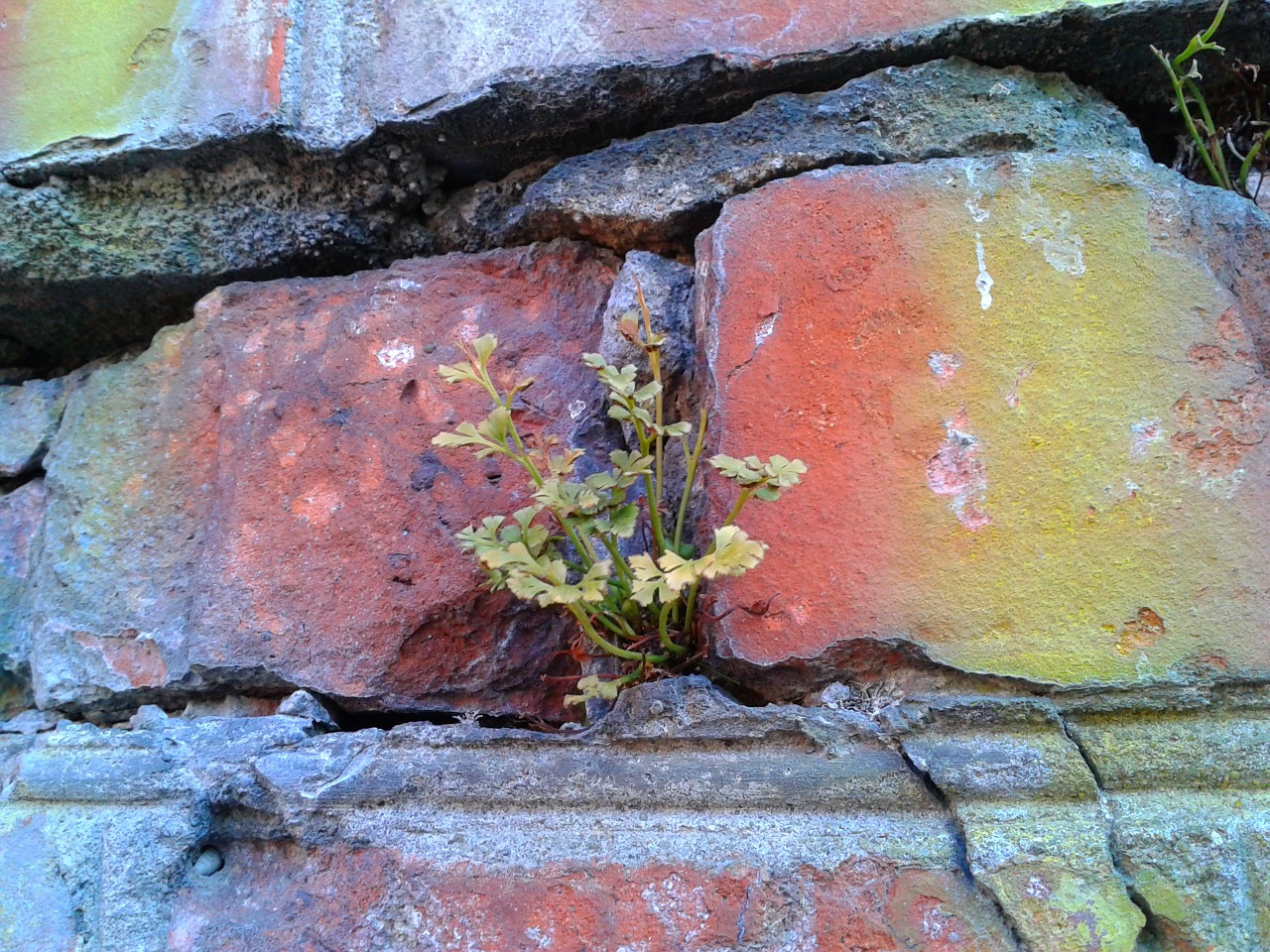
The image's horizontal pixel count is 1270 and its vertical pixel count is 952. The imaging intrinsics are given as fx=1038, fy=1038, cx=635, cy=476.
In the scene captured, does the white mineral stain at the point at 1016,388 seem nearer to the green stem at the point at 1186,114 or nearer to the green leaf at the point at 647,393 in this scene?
the green leaf at the point at 647,393

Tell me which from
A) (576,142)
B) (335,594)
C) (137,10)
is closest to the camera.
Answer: (335,594)

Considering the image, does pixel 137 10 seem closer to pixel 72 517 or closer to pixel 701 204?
pixel 72 517

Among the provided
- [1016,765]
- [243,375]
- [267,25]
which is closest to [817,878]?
[1016,765]

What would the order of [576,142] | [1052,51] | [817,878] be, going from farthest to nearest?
[576,142], [1052,51], [817,878]

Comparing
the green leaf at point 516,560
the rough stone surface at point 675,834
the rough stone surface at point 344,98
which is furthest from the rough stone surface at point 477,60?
the rough stone surface at point 675,834

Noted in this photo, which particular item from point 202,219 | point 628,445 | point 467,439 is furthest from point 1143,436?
point 202,219

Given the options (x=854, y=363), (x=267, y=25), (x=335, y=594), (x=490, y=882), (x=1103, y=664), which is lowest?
(x=490, y=882)

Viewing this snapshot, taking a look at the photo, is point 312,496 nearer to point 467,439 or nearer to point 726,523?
point 467,439

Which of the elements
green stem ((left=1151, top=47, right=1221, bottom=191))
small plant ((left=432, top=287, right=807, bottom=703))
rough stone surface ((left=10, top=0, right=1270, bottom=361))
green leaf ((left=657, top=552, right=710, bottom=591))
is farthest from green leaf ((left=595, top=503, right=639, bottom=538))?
green stem ((left=1151, top=47, right=1221, bottom=191))
